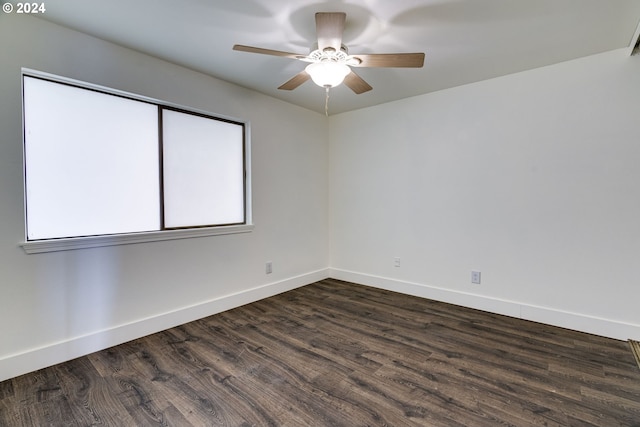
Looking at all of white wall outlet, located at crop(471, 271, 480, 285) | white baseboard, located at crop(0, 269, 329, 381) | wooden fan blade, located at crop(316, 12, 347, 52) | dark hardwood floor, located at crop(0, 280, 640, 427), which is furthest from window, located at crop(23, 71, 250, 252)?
white wall outlet, located at crop(471, 271, 480, 285)

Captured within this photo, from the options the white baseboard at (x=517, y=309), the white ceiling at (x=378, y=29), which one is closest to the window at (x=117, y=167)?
the white ceiling at (x=378, y=29)

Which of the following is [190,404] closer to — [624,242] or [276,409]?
[276,409]

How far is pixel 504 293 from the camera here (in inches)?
120

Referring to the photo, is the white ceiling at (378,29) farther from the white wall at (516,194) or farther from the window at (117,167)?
the window at (117,167)

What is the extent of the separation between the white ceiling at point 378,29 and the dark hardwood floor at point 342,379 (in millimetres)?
2413

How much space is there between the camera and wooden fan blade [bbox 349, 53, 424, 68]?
192 cm

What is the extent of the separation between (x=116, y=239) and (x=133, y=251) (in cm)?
17

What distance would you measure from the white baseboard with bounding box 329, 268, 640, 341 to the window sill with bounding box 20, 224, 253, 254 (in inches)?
83.5

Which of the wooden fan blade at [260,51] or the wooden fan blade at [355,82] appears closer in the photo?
the wooden fan blade at [260,51]

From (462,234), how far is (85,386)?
3.50m

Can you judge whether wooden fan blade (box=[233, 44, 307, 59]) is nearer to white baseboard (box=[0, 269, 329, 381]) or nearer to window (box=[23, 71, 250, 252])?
window (box=[23, 71, 250, 252])

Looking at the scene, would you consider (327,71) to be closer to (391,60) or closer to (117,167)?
(391,60)

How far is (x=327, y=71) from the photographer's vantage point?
6.70 feet

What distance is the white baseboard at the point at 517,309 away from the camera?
2.51 m
